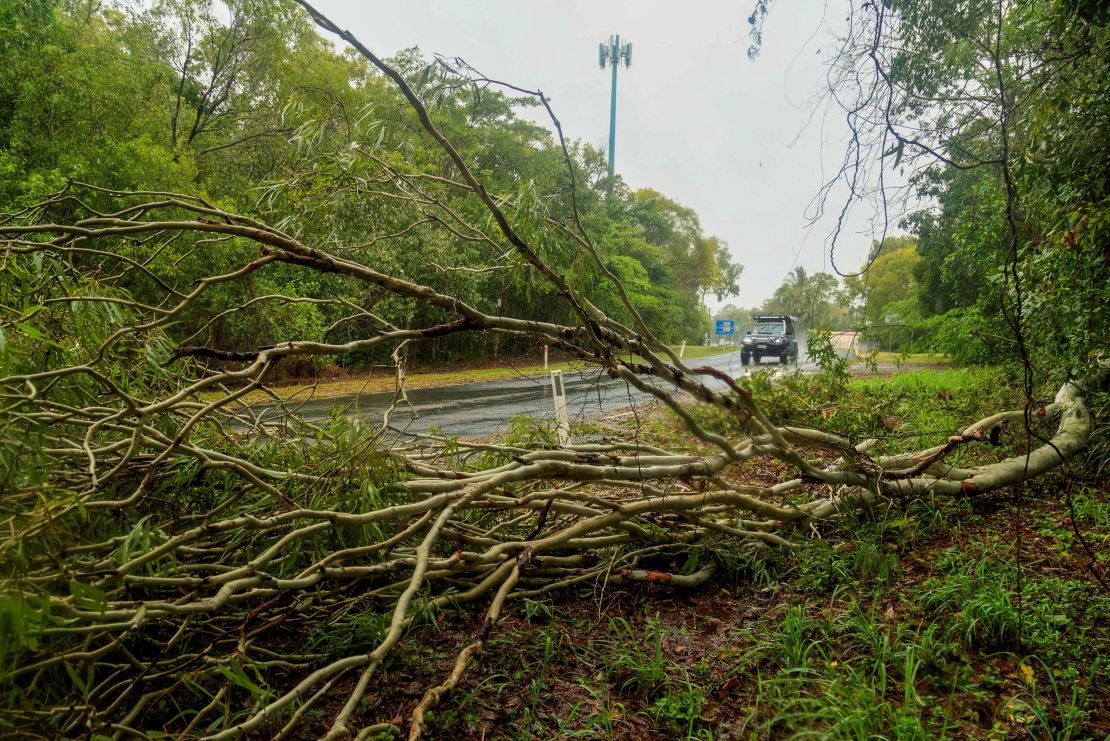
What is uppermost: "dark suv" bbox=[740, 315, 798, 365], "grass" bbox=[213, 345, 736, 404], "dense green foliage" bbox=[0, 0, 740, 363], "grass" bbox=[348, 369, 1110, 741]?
"dense green foliage" bbox=[0, 0, 740, 363]

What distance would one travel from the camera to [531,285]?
279cm

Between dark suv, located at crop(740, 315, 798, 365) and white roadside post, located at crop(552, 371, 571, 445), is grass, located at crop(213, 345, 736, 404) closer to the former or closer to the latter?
white roadside post, located at crop(552, 371, 571, 445)

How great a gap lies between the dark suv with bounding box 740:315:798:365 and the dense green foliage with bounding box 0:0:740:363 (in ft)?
19.6

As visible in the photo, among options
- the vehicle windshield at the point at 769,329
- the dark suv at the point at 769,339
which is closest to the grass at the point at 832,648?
the dark suv at the point at 769,339

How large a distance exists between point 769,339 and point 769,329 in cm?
118

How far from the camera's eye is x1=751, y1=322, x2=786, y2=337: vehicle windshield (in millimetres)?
21797

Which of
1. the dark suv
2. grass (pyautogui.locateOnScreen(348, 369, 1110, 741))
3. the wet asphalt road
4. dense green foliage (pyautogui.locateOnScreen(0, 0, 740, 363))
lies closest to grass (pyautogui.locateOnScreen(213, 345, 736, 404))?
the wet asphalt road

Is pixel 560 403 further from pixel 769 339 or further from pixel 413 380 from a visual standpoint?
pixel 769 339

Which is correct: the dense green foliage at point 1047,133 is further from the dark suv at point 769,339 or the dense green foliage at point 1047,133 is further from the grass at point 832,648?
the dark suv at point 769,339

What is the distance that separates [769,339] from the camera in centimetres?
2105

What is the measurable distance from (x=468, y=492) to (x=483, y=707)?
0.81 meters

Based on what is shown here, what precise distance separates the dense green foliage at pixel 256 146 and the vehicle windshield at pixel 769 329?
5.94 meters

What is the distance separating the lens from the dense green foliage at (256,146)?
10.4 ft

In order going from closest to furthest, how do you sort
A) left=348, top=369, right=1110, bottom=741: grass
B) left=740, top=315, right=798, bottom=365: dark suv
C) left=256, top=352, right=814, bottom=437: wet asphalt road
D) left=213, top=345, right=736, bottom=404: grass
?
left=348, top=369, right=1110, bottom=741: grass < left=256, top=352, right=814, bottom=437: wet asphalt road < left=213, top=345, right=736, bottom=404: grass < left=740, top=315, right=798, bottom=365: dark suv
